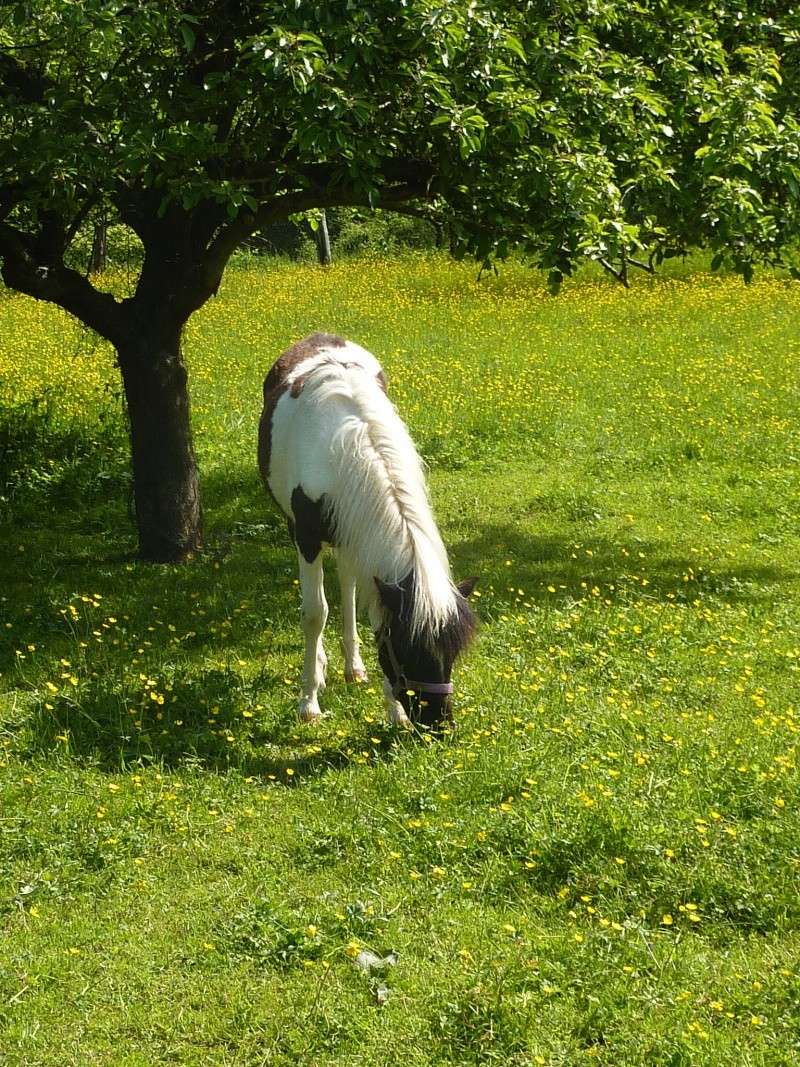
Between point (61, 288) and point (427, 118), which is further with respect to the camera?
point (61, 288)

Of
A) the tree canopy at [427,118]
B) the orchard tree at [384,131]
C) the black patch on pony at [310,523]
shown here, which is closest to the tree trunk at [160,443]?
the orchard tree at [384,131]

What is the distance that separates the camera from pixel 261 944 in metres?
4.52

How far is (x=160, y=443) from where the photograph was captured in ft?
31.3

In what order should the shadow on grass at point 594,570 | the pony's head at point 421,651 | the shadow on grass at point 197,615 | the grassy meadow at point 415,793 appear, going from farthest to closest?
the shadow on grass at point 594,570 < the shadow on grass at point 197,615 < the pony's head at point 421,651 < the grassy meadow at point 415,793

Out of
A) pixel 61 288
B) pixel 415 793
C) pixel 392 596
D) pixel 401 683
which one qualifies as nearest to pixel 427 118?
pixel 392 596

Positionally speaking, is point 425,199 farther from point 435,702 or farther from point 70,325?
point 70,325

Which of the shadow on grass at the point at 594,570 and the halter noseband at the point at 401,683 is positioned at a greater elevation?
the halter noseband at the point at 401,683

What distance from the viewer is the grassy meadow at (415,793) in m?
4.12

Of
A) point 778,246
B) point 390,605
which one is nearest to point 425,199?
point 778,246

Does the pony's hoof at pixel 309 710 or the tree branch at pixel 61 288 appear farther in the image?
the tree branch at pixel 61 288

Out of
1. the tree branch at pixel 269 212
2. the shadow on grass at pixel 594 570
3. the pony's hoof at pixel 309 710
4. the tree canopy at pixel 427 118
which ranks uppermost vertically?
the tree canopy at pixel 427 118

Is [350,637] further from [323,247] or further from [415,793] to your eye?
[323,247]

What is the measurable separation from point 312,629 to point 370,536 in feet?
3.61

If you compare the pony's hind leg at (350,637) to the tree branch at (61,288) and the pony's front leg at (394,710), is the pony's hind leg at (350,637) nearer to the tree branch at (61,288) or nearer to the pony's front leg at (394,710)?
the pony's front leg at (394,710)
